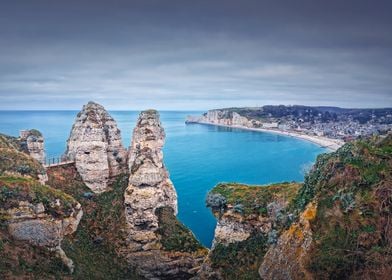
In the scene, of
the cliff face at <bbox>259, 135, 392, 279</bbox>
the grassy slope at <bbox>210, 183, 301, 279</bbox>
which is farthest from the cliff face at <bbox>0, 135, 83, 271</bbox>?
the cliff face at <bbox>259, 135, 392, 279</bbox>

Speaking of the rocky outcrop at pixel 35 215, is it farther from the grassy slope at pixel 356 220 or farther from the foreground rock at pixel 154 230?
the grassy slope at pixel 356 220

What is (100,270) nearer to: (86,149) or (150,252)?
(150,252)

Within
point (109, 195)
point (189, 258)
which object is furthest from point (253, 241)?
point (109, 195)

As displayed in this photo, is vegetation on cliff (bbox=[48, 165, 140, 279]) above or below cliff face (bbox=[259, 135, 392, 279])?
below

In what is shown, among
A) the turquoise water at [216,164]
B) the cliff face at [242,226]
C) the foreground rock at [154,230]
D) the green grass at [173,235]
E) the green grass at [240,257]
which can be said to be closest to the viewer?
the green grass at [240,257]

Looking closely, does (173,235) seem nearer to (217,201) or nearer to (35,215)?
(217,201)

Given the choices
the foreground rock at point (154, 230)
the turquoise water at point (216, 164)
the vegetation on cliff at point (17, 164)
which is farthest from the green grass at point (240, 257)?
the turquoise water at point (216, 164)

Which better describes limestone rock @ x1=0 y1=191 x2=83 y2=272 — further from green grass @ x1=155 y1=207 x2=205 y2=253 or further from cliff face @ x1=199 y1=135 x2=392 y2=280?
cliff face @ x1=199 y1=135 x2=392 y2=280
